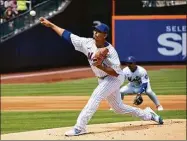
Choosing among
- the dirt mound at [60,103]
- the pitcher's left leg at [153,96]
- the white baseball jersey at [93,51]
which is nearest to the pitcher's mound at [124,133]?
the white baseball jersey at [93,51]

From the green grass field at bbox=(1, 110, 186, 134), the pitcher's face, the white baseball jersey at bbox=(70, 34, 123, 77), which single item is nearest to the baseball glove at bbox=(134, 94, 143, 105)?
the green grass field at bbox=(1, 110, 186, 134)

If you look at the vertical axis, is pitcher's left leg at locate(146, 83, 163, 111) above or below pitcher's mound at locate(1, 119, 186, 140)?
below

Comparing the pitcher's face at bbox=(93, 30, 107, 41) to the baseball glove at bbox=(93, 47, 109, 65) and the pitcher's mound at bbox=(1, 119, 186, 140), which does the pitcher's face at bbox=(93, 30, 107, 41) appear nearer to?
the baseball glove at bbox=(93, 47, 109, 65)

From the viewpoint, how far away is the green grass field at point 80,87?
2002cm

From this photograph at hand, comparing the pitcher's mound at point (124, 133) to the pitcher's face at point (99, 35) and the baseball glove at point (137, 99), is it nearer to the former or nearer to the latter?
the pitcher's face at point (99, 35)

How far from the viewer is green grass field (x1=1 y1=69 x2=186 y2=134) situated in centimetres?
1255

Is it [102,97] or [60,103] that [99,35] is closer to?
[102,97]

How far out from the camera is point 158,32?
88.9ft

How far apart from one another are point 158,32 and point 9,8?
7.16 metres

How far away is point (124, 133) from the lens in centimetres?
906

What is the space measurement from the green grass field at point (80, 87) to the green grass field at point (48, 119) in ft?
16.5

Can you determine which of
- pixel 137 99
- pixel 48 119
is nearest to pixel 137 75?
pixel 137 99

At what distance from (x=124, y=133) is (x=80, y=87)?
12716 millimetres

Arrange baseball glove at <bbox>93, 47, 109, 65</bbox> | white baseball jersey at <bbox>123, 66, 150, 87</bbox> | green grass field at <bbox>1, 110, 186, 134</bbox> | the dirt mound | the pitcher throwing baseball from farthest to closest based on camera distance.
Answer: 1. the dirt mound
2. white baseball jersey at <bbox>123, 66, 150, 87</bbox>
3. green grass field at <bbox>1, 110, 186, 134</bbox>
4. the pitcher throwing baseball
5. baseball glove at <bbox>93, 47, 109, 65</bbox>
